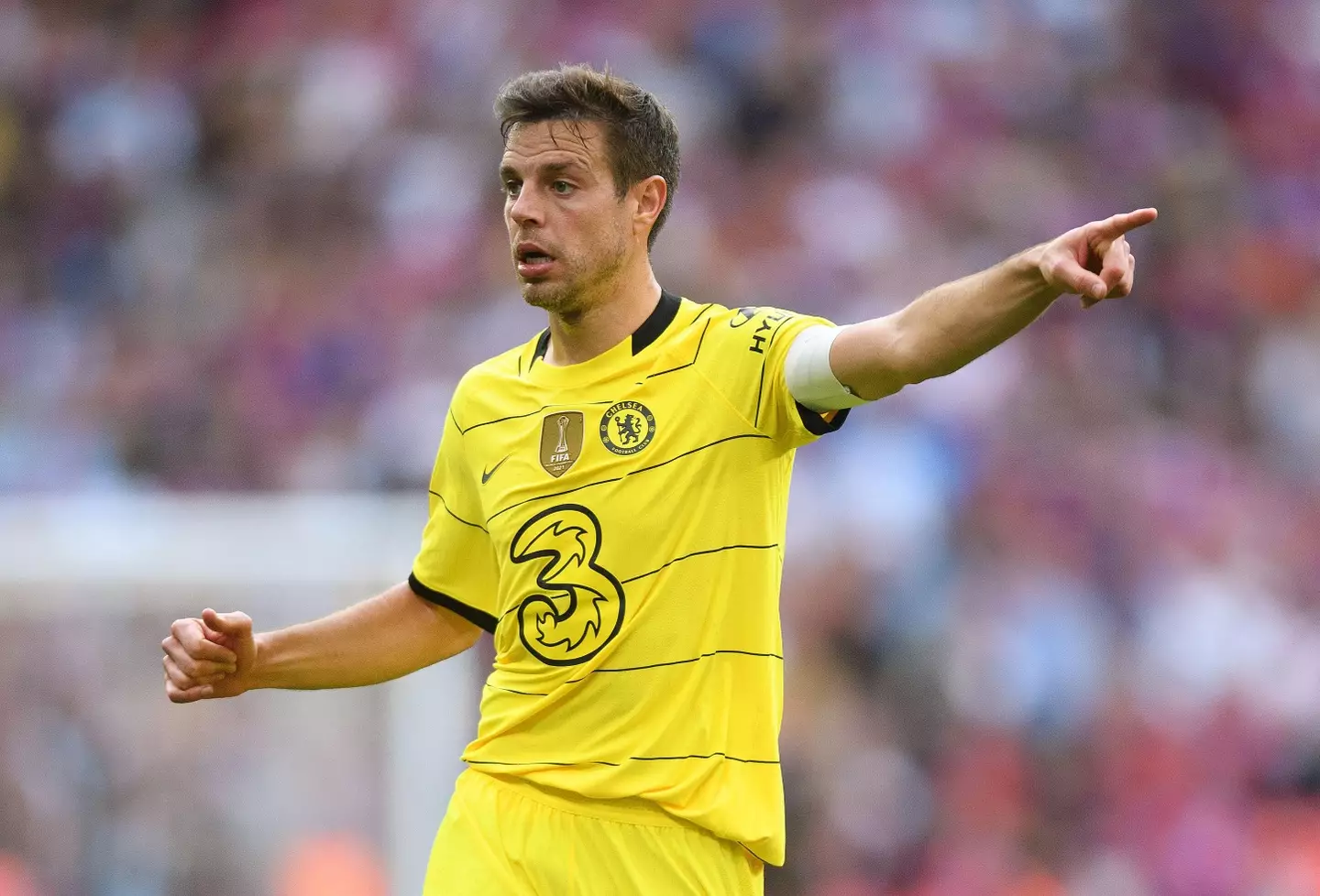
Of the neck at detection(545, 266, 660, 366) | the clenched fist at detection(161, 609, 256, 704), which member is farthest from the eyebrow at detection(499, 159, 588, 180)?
the clenched fist at detection(161, 609, 256, 704)

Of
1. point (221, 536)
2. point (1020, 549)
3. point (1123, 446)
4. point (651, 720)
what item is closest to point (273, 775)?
point (221, 536)

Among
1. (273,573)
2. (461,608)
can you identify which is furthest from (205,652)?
(273,573)

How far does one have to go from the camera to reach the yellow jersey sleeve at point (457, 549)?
157 inches

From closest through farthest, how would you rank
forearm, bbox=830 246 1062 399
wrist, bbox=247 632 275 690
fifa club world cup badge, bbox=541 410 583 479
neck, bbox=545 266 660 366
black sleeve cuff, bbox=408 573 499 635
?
forearm, bbox=830 246 1062 399
fifa club world cup badge, bbox=541 410 583 479
neck, bbox=545 266 660 366
wrist, bbox=247 632 275 690
black sleeve cuff, bbox=408 573 499 635

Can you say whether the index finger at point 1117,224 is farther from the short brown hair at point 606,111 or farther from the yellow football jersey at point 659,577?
the short brown hair at point 606,111

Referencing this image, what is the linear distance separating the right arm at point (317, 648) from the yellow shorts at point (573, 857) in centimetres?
51

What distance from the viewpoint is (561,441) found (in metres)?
3.70

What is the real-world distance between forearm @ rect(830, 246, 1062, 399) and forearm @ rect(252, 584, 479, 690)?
129 centimetres

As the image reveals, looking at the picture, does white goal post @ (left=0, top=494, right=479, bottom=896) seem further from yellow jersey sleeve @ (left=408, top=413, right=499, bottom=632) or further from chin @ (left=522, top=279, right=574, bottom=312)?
chin @ (left=522, top=279, right=574, bottom=312)

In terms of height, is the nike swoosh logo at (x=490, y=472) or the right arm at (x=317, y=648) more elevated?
the nike swoosh logo at (x=490, y=472)

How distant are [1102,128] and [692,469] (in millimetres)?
7379

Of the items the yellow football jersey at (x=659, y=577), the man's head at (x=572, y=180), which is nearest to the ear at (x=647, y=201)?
the man's head at (x=572, y=180)

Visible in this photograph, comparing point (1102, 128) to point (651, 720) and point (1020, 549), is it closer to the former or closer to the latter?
point (1020, 549)

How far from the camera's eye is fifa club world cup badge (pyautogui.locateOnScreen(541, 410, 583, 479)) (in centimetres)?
367
